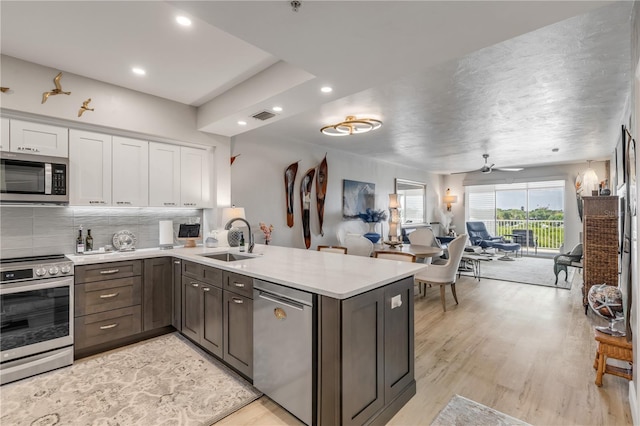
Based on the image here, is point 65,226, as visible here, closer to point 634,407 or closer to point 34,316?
point 34,316

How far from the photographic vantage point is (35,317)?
251 centimetres

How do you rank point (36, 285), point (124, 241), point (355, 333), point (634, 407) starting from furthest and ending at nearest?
point (124, 241), point (36, 285), point (634, 407), point (355, 333)

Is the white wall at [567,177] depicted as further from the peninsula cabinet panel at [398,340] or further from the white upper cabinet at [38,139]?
the white upper cabinet at [38,139]

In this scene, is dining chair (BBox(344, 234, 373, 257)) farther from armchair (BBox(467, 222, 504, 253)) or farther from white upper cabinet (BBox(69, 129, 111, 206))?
armchair (BBox(467, 222, 504, 253))

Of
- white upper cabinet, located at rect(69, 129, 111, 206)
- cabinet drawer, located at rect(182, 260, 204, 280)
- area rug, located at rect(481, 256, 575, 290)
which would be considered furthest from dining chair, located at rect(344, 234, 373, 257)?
area rug, located at rect(481, 256, 575, 290)

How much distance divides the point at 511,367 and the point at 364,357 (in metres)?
1.75

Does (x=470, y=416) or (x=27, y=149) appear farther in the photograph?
(x=27, y=149)

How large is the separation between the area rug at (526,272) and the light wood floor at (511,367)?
4.60 feet

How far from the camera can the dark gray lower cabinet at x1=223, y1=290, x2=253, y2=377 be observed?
221 centimetres

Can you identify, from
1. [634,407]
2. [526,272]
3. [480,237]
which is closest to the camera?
[634,407]

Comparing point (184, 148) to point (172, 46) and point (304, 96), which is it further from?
point (304, 96)

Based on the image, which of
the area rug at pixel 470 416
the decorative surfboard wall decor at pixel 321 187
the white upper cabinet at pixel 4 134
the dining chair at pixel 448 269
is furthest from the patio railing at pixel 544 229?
the white upper cabinet at pixel 4 134

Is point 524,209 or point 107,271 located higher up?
point 524,209

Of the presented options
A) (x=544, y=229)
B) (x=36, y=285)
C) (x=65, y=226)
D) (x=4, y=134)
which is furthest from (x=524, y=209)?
(x=4, y=134)
